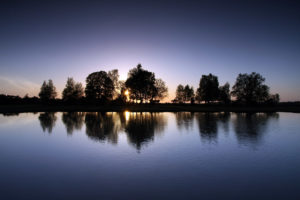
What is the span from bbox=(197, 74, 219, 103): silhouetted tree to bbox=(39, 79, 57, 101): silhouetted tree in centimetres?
10674

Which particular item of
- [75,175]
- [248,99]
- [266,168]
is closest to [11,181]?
[75,175]

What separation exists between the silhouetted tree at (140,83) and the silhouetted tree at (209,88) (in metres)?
33.8

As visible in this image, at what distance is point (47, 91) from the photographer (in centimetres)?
13912

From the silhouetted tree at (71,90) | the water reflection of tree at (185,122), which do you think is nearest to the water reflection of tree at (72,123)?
the water reflection of tree at (185,122)

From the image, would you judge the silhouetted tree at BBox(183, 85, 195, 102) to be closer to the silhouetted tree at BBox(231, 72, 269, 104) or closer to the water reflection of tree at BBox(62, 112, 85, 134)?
the silhouetted tree at BBox(231, 72, 269, 104)

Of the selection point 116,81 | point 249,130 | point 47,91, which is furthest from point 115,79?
point 249,130

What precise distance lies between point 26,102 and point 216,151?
159m

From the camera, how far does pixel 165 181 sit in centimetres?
1095

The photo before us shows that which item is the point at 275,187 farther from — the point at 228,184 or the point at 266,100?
the point at 266,100

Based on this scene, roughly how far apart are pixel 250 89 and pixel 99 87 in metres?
93.1

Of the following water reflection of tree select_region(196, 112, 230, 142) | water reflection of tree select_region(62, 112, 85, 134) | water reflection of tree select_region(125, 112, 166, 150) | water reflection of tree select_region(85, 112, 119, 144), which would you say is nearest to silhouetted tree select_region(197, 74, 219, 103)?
water reflection of tree select_region(196, 112, 230, 142)

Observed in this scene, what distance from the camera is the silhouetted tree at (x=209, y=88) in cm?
12100

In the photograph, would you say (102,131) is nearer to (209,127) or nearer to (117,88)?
(209,127)

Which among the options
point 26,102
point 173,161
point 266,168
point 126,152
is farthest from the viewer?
point 26,102
